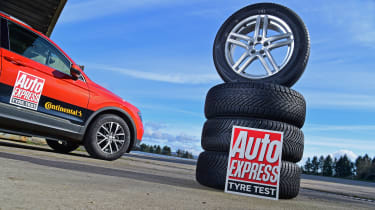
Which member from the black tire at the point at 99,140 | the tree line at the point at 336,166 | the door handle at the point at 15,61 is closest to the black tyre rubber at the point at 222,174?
the black tire at the point at 99,140

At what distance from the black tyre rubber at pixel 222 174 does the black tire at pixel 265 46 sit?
30.4 inches

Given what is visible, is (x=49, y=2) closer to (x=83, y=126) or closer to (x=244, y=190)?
(x=83, y=126)

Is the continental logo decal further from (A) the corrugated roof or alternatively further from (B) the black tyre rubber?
(A) the corrugated roof

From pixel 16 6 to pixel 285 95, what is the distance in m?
8.99

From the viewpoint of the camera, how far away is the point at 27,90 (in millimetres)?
3781

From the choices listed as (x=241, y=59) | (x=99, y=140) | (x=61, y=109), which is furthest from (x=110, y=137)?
(x=241, y=59)

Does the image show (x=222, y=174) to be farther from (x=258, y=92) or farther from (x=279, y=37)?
(x=279, y=37)

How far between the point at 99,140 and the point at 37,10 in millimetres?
6158

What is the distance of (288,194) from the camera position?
258 cm

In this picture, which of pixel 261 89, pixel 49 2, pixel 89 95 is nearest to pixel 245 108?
pixel 261 89

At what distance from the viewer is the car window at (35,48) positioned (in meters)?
3.86

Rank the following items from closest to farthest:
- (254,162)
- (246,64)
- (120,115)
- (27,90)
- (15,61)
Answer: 1. (254,162)
2. (246,64)
3. (15,61)
4. (27,90)
5. (120,115)

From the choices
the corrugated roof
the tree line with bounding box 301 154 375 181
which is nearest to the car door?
the corrugated roof

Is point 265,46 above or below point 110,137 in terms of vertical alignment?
above
